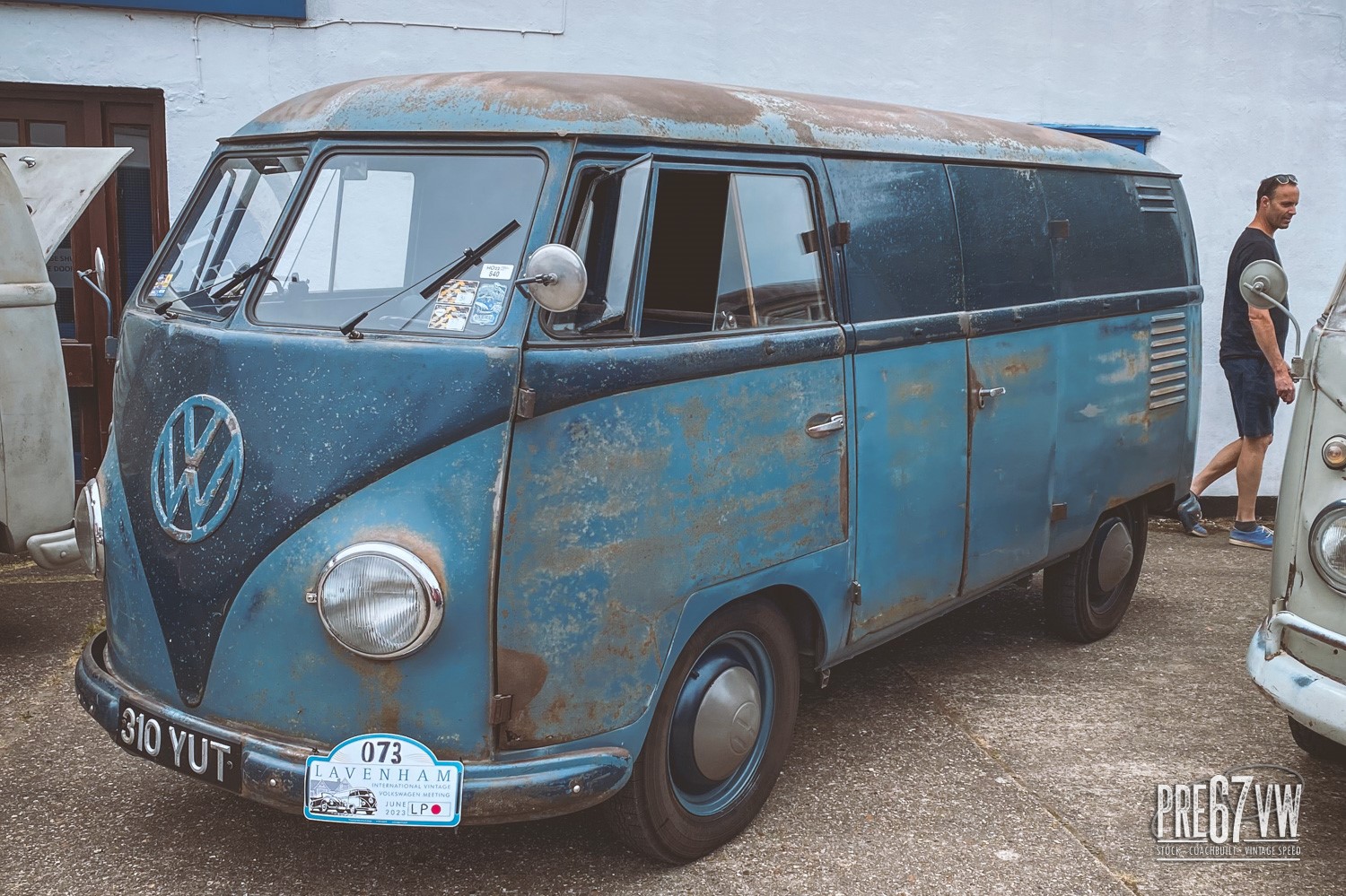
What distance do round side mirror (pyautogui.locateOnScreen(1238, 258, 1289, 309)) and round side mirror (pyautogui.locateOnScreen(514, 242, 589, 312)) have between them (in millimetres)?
2173

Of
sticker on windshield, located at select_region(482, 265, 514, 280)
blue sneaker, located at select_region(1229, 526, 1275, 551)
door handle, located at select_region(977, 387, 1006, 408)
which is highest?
sticker on windshield, located at select_region(482, 265, 514, 280)

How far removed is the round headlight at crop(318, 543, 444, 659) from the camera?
9.64 feet

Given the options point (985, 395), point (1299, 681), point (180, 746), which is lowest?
point (180, 746)

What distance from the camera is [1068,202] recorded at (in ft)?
16.8

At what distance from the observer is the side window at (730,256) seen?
3389mm

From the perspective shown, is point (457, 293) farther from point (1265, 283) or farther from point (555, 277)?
point (1265, 283)

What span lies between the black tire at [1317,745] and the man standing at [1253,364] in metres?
2.58

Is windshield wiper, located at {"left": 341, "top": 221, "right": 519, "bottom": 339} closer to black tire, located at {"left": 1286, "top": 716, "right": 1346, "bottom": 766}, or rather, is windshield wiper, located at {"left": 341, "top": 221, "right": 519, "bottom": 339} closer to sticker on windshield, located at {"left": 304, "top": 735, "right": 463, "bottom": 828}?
sticker on windshield, located at {"left": 304, "top": 735, "right": 463, "bottom": 828}

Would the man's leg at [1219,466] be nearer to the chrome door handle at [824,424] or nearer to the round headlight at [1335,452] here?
the round headlight at [1335,452]

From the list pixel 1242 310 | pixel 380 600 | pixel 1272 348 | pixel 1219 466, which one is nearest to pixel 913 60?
pixel 1242 310

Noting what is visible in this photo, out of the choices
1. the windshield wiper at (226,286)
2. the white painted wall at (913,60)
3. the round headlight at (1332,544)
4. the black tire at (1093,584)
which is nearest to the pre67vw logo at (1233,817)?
the round headlight at (1332,544)

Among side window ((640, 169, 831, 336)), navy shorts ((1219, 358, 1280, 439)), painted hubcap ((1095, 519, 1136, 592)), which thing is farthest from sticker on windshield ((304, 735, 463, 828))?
navy shorts ((1219, 358, 1280, 439))

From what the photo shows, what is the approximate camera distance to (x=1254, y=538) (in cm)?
769

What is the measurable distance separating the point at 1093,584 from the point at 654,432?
10.1ft
